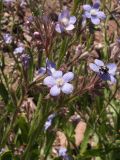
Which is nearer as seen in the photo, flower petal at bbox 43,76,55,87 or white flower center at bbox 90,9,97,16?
flower petal at bbox 43,76,55,87

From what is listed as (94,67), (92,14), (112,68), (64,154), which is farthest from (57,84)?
(64,154)

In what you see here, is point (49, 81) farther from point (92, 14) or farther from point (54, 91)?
point (92, 14)

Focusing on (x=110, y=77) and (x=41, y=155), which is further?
(x=41, y=155)

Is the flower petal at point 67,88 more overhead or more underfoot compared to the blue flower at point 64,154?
more overhead

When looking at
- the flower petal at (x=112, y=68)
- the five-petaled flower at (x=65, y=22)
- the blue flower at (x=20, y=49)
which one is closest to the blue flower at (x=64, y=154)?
the blue flower at (x=20, y=49)

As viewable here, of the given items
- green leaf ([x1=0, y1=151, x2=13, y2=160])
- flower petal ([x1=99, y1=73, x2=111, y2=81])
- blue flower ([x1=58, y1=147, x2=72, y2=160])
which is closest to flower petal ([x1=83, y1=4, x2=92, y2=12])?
flower petal ([x1=99, y1=73, x2=111, y2=81])

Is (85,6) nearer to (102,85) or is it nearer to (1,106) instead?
(102,85)

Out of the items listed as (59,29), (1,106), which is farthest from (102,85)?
(1,106)

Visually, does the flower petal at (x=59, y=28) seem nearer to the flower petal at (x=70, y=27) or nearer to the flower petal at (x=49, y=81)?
the flower petal at (x=70, y=27)

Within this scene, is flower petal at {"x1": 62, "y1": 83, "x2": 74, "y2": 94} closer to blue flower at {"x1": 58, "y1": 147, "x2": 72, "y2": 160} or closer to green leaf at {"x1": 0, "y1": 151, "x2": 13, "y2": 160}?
green leaf at {"x1": 0, "y1": 151, "x2": 13, "y2": 160}
